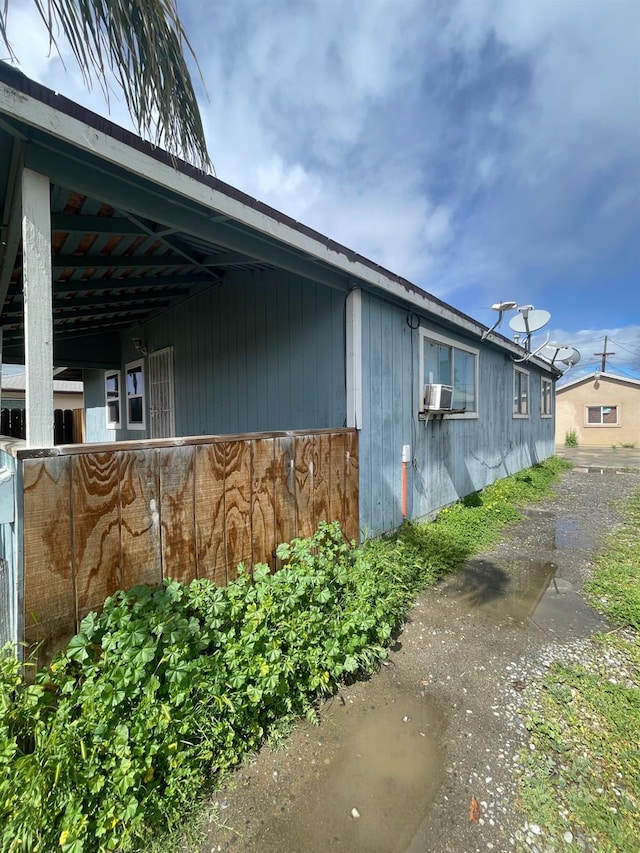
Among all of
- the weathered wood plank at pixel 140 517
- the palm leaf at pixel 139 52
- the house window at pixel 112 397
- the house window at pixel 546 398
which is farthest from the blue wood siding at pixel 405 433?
the house window at pixel 112 397

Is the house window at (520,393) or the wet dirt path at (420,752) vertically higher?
the house window at (520,393)

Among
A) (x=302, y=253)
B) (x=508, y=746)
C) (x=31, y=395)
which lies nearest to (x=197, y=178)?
(x=302, y=253)

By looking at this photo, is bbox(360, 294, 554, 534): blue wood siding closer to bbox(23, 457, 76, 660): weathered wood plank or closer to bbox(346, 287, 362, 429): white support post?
bbox(346, 287, 362, 429): white support post

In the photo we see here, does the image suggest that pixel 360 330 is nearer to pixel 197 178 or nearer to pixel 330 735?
pixel 197 178

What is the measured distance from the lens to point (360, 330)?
3.53 m

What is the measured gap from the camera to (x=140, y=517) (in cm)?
199

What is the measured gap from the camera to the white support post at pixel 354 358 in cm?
347

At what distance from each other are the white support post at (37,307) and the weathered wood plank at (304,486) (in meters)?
1.66

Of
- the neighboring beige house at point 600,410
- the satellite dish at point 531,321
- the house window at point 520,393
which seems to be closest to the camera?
the satellite dish at point 531,321

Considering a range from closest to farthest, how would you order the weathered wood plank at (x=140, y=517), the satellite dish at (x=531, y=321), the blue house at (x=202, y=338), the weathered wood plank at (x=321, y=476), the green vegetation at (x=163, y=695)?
the green vegetation at (x=163, y=695), the blue house at (x=202, y=338), the weathered wood plank at (x=140, y=517), the weathered wood plank at (x=321, y=476), the satellite dish at (x=531, y=321)

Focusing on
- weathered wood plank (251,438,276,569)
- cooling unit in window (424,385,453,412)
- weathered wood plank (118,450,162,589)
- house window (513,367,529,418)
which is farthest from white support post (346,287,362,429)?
house window (513,367,529,418)

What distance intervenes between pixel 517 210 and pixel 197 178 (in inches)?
624

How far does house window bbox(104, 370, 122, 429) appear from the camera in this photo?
7813 mm

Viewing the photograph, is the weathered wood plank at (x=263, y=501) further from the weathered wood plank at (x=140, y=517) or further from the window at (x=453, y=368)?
the window at (x=453, y=368)
